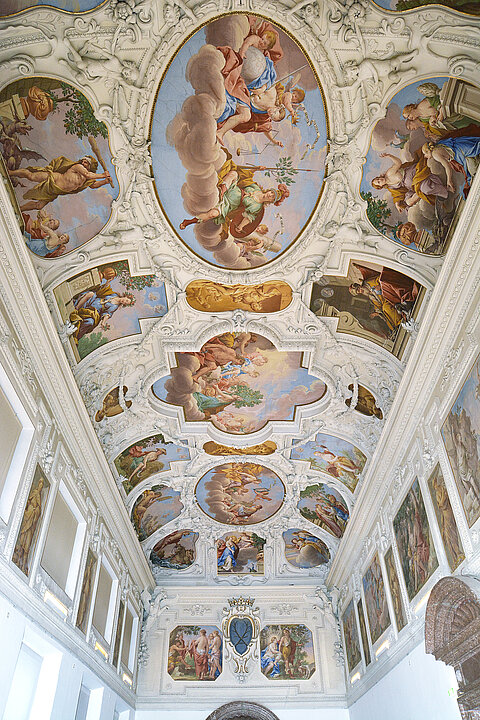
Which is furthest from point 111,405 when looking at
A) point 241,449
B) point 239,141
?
point 239,141

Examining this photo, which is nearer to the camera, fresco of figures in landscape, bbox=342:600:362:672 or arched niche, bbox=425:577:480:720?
arched niche, bbox=425:577:480:720

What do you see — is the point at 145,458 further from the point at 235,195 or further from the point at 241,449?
the point at 235,195

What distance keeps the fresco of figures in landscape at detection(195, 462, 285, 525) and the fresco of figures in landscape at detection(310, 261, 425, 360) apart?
7498 millimetres

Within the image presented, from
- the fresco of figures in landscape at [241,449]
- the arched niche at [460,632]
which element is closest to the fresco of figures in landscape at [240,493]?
the fresco of figures in landscape at [241,449]

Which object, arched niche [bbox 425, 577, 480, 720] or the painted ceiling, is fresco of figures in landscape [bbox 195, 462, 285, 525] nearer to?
the painted ceiling

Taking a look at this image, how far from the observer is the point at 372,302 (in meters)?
11.7

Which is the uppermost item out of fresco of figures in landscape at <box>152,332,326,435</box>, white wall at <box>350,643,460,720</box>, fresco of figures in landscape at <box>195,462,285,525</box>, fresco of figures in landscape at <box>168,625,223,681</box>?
fresco of figures in landscape at <box>195,462,285,525</box>

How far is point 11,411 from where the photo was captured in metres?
9.20

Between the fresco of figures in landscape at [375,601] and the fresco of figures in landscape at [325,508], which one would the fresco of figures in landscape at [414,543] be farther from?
the fresco of figures in landscape at [325,508]

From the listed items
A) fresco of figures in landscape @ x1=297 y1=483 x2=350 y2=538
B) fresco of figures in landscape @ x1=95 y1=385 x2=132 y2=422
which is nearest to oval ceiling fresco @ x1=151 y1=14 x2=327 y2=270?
fresco of figures in landscape @ x1=95 y1=385 x2=132 y2=422

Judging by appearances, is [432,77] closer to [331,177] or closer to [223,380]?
[331,177]

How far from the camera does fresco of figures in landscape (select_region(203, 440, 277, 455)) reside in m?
17.0

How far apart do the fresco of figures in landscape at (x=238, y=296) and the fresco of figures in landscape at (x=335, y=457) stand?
554 cm

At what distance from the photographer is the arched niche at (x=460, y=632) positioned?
26.3 feet
